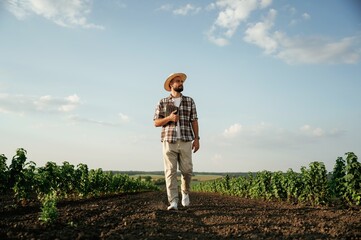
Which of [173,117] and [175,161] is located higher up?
[173,117]

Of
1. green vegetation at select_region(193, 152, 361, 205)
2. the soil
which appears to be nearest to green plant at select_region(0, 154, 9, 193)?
the soil

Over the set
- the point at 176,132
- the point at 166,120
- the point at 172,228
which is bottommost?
the point at 172,228

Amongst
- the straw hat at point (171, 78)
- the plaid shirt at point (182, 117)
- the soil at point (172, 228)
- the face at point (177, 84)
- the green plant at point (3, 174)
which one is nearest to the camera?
the soil at point (172, 228)

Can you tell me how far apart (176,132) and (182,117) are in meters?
0.42

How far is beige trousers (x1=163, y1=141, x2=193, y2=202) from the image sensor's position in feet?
25.6

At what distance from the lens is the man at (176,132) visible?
778cm

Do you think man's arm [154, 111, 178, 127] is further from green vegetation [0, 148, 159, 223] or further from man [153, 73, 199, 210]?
green vegetation [0, 148, 159, 223]

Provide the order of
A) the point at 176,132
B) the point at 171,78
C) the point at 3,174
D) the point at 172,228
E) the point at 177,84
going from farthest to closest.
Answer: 1. the point at 3,174
2. the point at 171,78
3. the point at 177,84
4. the point at 176,132
5. the point at 172,228

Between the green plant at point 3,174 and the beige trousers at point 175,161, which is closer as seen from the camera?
the beige trousers at point 175,161

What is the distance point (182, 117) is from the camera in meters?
7.96

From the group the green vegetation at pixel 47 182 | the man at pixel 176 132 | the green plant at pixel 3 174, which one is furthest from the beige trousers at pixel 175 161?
the green plant at pixel 3 174

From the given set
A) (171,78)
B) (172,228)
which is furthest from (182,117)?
(172,228)

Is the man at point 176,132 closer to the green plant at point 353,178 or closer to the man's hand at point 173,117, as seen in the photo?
the man's hand at point 173,117

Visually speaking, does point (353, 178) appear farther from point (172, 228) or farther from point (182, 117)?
point (172, 228)
